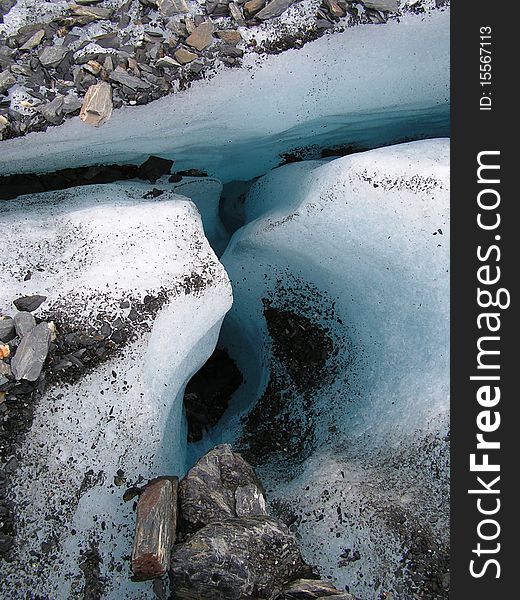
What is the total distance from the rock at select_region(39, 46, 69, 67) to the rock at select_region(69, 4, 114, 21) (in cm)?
12

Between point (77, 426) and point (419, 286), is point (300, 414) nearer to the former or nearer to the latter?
point (419, 286)

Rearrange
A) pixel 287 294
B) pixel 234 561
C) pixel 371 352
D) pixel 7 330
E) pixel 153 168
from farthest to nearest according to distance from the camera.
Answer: pixel 287 294
pixel 153 168
pixel 371 352
pixel 7 330
pixel 234 561

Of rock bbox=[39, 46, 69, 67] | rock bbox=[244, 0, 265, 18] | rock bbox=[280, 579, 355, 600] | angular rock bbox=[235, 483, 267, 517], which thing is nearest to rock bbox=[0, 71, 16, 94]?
rock bbox=[39, 46, 69, 67]

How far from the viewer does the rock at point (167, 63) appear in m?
1.76

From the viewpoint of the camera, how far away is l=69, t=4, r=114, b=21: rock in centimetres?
173

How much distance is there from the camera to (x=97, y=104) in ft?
5.68

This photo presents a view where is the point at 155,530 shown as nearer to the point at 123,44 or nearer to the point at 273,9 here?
the point at 123,44

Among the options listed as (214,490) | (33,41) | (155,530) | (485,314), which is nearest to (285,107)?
(33,41)

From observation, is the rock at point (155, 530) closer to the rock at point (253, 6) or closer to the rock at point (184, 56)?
the rock at point (184, 56)

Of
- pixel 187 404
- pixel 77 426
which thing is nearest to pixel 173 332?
pixel 77 426

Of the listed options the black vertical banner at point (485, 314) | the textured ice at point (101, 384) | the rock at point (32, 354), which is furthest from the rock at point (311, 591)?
the rock at point (32, 354)

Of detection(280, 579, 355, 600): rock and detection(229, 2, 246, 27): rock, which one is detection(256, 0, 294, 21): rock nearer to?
detection(229, 2, 246, 27): rock

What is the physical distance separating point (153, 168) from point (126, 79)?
0.42 metres

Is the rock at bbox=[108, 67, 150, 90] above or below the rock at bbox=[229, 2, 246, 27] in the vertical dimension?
below
